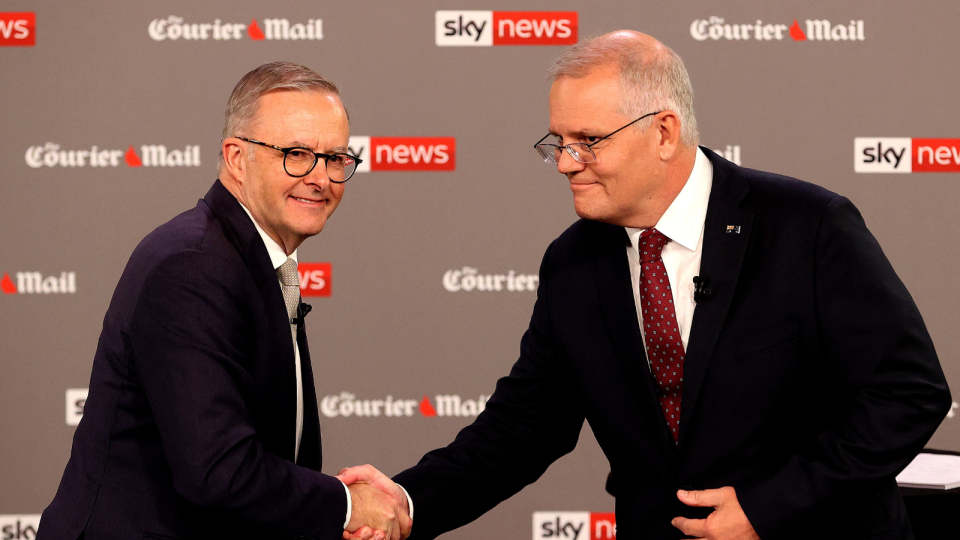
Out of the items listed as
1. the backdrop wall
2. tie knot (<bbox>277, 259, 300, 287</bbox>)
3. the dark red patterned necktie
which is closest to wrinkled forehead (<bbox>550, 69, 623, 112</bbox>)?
the dark red patterned necktie

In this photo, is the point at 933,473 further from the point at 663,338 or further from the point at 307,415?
the point at 307,415

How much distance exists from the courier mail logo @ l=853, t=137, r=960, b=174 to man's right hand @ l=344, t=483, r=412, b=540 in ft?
9.37

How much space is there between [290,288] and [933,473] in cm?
188

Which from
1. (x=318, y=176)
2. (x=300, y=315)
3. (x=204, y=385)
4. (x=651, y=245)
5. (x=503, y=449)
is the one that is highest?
(x=318, y=176)

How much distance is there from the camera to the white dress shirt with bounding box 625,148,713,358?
2.32 m

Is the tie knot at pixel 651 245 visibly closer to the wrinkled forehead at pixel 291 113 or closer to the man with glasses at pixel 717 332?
the man with glasses at pixel 717 332

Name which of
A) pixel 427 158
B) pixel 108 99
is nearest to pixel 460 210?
pixel 427 158

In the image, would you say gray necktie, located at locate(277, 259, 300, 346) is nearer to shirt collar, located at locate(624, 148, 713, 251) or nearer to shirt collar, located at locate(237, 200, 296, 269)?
shirt collar, located at locate(237, 200, 296, 269)

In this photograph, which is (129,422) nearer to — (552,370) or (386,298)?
(552,370)

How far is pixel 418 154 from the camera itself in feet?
14.7

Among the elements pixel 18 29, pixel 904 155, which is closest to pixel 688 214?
pixel 904 155

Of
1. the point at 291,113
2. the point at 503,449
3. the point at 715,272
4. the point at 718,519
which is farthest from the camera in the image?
the point at 503,449

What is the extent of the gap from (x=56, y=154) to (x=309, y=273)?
126 centimetres

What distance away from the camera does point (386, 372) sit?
4516 mm
